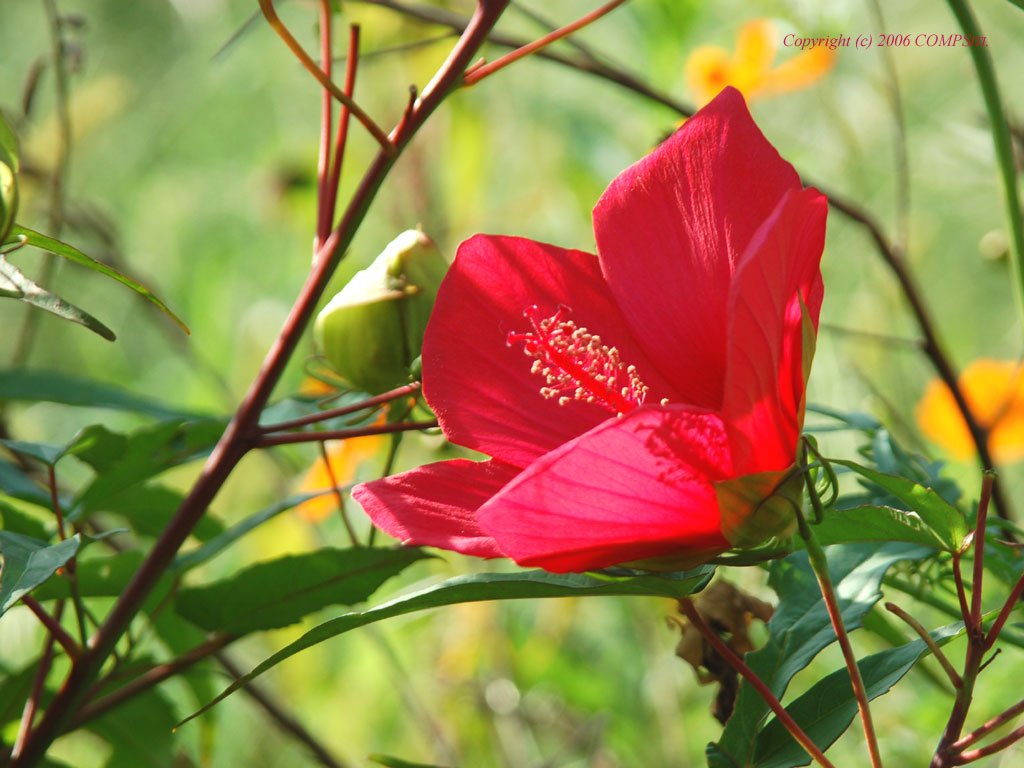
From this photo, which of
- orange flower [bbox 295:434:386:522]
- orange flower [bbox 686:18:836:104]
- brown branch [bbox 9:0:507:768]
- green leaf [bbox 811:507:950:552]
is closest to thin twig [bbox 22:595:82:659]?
brown branch [bbox 9:0:507:768]

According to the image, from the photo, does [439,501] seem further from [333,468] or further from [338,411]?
[333,468]

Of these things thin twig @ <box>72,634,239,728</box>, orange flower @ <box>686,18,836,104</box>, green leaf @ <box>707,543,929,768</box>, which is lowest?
green leaf @ <box>707,543,929,768</box>

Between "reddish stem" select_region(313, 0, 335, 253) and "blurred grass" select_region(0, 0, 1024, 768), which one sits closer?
"reddish stem" select_region(313, 0, 335, 253)

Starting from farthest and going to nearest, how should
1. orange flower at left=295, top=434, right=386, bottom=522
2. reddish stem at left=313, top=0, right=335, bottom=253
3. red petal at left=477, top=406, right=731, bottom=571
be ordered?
orange flower at left=295, top=434, right=386, bottom=522
reddish stem at left=313, top=0, right=335, bottom=253
red petal at left=477, top=406, right=731, bottom=571

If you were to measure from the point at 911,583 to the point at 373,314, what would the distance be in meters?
0.20

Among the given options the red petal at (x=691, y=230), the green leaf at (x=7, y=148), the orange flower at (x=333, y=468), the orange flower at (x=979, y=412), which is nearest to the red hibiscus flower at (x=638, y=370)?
the red petal at (x=691, y=230)

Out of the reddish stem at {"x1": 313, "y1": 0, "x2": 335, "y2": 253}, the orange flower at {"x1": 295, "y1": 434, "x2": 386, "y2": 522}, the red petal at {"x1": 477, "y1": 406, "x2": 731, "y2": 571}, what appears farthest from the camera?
the orange flower at {"x1": 295, "y1": 434, "x2": 386, "y2": 522}

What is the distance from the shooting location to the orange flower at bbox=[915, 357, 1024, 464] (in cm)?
71

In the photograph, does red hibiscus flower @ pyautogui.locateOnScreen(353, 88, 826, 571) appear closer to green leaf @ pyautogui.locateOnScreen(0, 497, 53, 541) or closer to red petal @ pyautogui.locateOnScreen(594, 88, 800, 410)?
red petal @ pyautogui.locateOnScreen(594, 88, 800, 410)

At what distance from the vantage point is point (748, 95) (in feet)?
2.36

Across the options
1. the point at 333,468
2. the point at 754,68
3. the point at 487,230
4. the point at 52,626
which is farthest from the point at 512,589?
the point at 487,230

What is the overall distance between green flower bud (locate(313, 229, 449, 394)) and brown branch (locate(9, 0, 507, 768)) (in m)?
0.03

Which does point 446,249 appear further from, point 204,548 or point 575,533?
point 575,533

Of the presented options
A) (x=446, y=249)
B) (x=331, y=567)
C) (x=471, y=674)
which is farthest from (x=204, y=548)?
(x=446, y=249)
